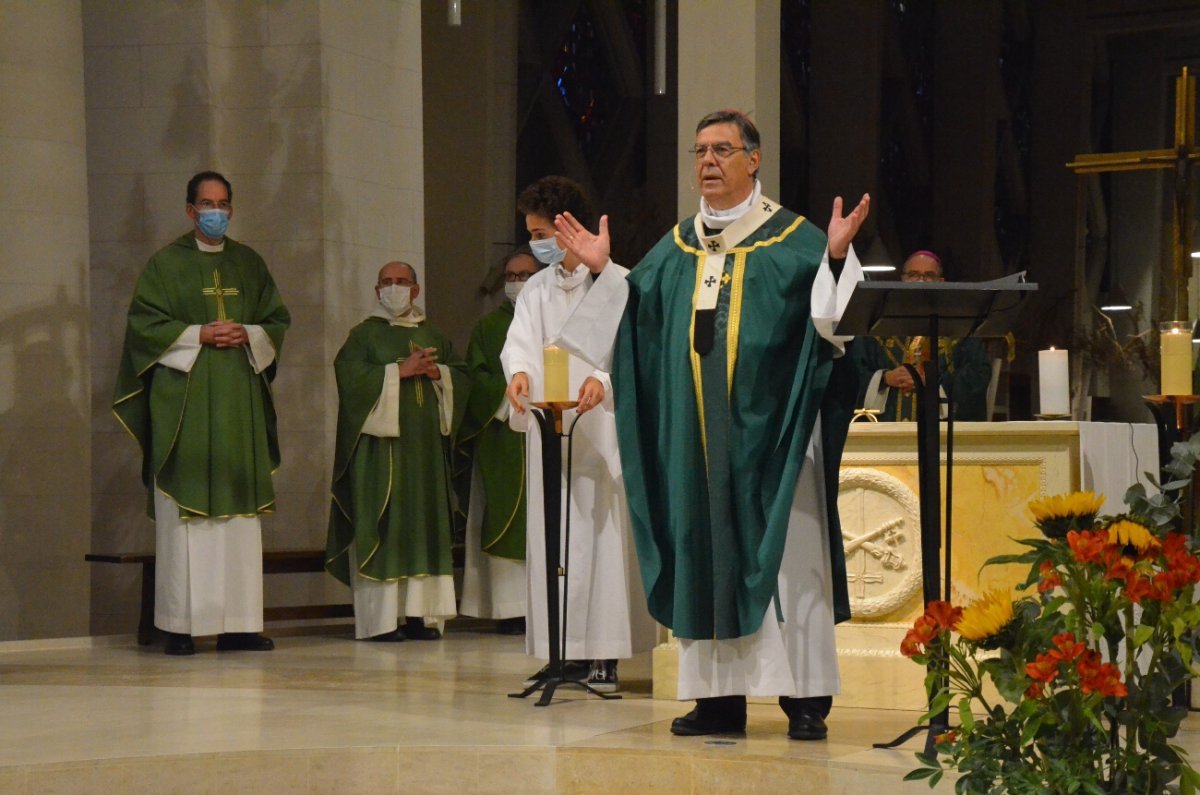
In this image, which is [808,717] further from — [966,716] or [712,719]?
[966,716]

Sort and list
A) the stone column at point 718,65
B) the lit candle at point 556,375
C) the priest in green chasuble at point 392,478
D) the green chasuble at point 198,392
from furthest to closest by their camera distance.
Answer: the priest in green chasuble at point 392,478, the green chasuble at point 198,392, the stone column at point 718,65, the lit candle at point 556,375

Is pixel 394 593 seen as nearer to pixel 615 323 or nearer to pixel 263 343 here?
pixel 263 343

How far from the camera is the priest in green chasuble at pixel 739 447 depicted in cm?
489

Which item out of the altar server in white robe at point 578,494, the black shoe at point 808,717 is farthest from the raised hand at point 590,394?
the black shoe at point 808,717

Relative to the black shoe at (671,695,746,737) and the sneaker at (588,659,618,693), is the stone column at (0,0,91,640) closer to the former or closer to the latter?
the sneaker at (588,659,618,693)

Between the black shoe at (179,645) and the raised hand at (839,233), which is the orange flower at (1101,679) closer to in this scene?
the raised hand at (839,233)

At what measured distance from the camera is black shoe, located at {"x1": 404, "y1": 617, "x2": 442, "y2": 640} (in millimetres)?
8680

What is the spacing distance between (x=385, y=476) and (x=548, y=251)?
99.8 inches

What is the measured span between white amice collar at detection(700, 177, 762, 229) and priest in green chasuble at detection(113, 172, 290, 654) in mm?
3563

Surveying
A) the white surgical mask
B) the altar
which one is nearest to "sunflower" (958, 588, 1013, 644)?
the altar

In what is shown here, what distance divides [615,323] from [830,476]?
792 mm

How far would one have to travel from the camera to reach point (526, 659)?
296 inches

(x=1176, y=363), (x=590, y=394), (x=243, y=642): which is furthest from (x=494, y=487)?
(x=1176, y=363)

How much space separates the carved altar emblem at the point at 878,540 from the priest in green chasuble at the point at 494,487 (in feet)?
10.8
